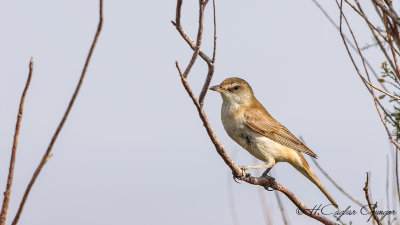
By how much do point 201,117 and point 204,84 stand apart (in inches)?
11.8

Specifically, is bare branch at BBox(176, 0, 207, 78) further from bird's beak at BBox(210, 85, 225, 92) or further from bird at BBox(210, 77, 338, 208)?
bird's beak at BBox(210, 85, 225, 92)

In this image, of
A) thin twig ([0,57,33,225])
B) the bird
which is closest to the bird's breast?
the bird

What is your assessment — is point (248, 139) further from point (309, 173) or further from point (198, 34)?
point (198, 34)

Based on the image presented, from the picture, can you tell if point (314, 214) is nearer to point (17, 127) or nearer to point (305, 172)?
point (305, 172)

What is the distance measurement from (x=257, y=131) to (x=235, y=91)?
75cm

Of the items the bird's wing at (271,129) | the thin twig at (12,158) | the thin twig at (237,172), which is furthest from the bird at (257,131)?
the thin twig at (12,158)

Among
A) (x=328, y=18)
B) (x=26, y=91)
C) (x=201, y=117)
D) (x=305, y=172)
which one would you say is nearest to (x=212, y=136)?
(x=201, y=117)

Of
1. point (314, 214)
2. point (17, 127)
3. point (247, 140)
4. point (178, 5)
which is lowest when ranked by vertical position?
point (314, 214)

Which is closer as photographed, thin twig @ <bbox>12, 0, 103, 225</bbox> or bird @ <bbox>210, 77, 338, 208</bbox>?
thin twig @ <bbox>12, 0, 103, 225</bbox>

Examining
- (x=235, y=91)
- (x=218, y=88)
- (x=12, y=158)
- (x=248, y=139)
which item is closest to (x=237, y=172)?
(x=248, y=139)

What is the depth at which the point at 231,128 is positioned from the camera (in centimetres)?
617

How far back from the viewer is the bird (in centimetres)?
618

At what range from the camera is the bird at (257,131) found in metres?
6.18

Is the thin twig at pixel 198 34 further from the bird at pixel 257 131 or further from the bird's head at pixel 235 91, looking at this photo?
the bird's head at pixel 235 91
